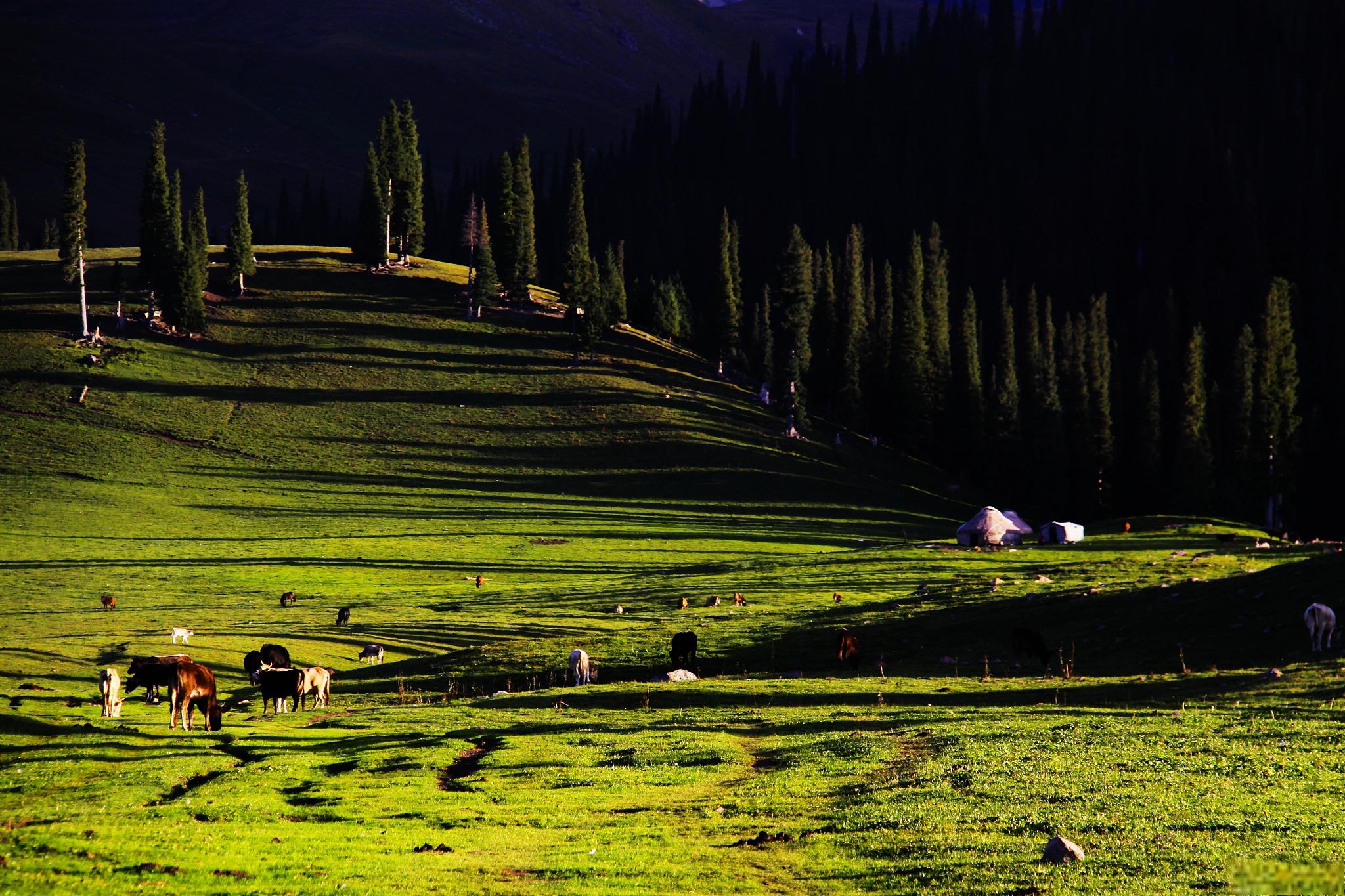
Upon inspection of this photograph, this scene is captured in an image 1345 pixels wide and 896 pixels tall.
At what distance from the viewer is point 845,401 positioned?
444 ft

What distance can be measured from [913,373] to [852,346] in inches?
313

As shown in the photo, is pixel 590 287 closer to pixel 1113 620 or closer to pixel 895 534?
pixel 895 534

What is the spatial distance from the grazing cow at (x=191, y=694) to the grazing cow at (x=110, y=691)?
4.81ft

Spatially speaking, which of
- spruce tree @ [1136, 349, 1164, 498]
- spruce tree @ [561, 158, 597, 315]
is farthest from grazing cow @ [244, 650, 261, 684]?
spruce tree @ [1136, 349, 1164, 498]

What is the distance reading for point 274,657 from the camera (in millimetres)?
41906

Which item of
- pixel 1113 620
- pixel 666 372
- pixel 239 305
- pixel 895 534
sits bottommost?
pixel 1113 620

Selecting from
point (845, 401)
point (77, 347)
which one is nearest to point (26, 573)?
point (77, 347)

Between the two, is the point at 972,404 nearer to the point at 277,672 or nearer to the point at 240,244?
the point at 240,244

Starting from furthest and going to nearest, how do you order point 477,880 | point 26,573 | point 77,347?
point 77,347 < point 26,573 < point 477,880

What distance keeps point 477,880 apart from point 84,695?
23.7m

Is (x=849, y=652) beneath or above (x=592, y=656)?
above

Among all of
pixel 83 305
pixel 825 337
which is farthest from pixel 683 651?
pixel 83 305

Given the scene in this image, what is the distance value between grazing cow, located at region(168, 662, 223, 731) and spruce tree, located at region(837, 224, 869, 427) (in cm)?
10969

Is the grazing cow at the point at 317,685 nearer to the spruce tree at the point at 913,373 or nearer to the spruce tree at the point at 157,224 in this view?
the spruce tree at the point at 157,224
